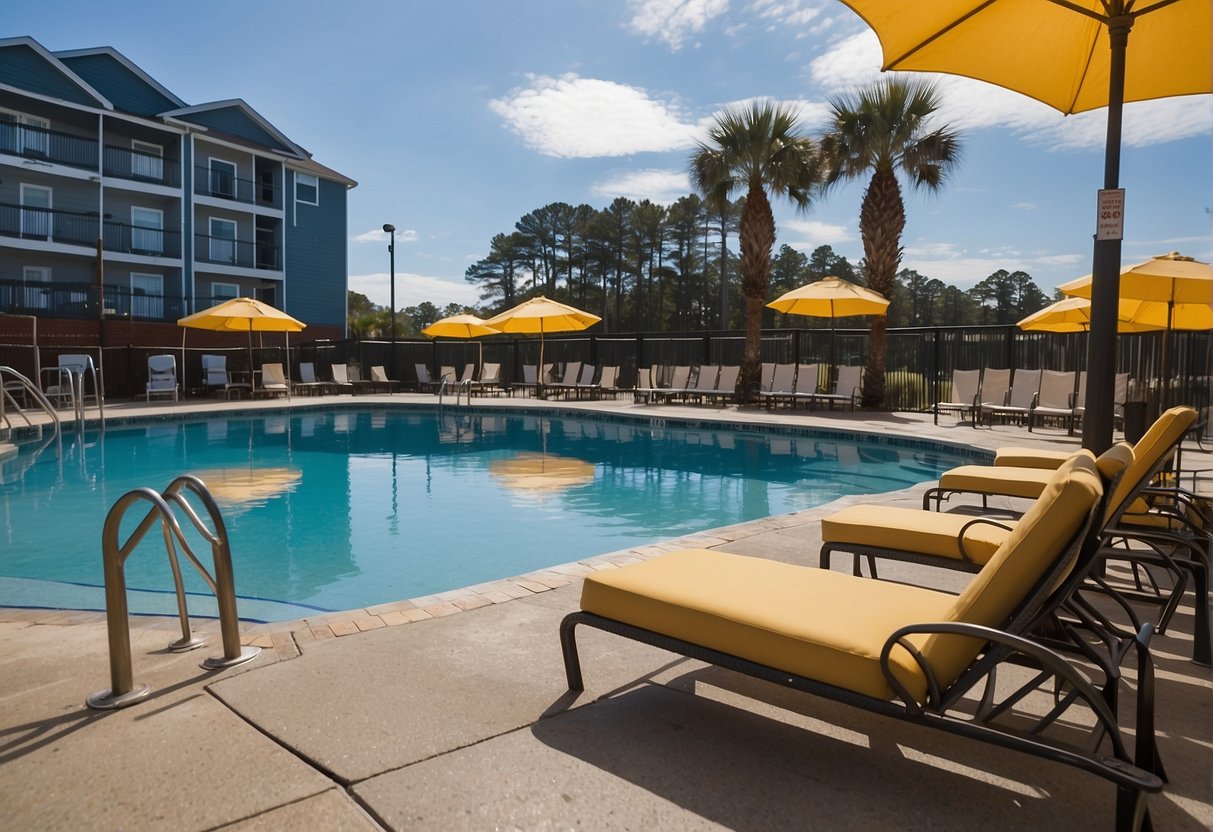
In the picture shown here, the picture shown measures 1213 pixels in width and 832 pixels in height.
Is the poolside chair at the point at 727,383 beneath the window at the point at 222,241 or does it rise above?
beneath

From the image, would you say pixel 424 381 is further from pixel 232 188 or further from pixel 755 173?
pixel 755 173

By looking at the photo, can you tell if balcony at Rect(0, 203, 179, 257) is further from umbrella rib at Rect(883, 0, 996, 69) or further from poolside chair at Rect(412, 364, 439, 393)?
umbrella rib at Rect(883, 0, 996, 69)

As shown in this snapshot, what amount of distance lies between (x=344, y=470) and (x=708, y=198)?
1080 cm

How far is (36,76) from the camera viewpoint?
21.5m

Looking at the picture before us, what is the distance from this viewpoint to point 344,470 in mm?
9492

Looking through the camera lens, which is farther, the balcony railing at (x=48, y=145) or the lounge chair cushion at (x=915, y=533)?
the balcony railing at (x=48, y=145)

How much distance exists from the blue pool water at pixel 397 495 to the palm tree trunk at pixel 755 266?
367 centimetres

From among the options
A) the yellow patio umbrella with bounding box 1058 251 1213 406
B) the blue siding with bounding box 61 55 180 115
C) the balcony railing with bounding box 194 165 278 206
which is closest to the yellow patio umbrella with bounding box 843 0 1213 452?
the yellow patio umbrella with bounding box 1058 251 1213 406

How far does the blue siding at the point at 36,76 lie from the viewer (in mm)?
21062

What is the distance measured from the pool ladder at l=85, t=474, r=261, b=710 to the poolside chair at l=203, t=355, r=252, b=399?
57.4 feet

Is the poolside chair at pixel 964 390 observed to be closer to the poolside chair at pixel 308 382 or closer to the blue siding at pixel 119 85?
the poolside chair at pixel 308 382

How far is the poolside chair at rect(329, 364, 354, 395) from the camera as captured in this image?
2072 cm

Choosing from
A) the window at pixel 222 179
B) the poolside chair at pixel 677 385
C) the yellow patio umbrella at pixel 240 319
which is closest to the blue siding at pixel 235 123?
the window at pixel 222 179

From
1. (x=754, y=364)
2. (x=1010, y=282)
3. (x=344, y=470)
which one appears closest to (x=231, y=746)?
(x=344, y=470)
